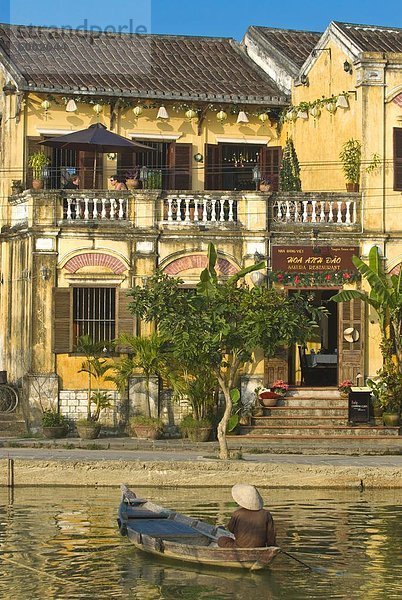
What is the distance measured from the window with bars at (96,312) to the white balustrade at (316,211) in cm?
439

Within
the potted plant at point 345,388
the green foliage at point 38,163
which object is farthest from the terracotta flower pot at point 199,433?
the green foliage at point 38,163

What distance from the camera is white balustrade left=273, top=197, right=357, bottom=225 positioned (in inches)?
1323

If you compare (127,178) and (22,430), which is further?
(127,178)

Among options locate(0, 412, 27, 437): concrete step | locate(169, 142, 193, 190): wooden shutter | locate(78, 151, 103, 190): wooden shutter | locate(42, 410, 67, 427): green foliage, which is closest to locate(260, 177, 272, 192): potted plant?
locate(169, 142, 193, 190): wooden shutter

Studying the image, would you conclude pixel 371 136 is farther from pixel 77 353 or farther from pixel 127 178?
pixel 77 353

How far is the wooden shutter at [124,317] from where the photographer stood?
32.6 m

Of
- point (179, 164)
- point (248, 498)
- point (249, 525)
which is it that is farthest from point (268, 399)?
point (249, 525)

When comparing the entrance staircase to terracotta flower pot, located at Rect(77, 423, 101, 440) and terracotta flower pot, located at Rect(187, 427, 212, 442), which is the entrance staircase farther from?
terracotta flower pot, located at Rect(77, 423, 101, 440)

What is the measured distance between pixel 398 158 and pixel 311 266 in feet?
10.8

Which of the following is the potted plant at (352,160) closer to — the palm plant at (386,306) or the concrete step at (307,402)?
the palm plant at (386,306)

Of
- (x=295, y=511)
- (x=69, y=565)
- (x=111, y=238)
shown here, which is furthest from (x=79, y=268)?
(x=69, y=565)

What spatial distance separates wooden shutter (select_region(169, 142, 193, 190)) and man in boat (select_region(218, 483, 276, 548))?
59.4 ft

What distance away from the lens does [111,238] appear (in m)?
32.9

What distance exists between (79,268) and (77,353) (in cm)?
194
